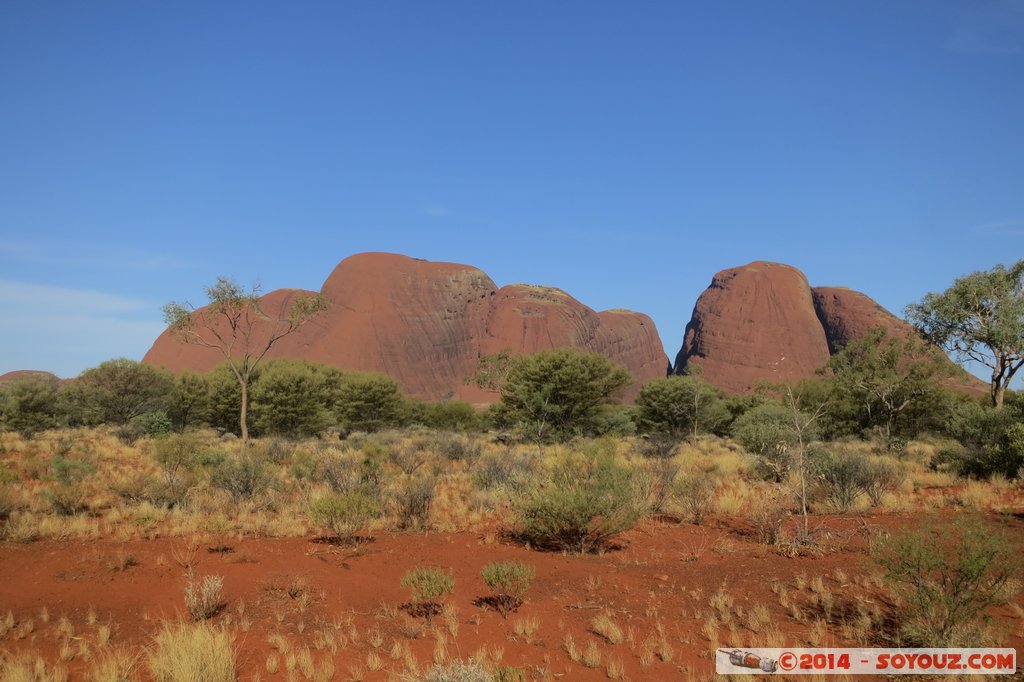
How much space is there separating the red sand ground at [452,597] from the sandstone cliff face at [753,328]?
101542mm

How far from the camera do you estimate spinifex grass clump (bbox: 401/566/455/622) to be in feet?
22.9

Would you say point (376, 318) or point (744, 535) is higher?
point (376, 318)

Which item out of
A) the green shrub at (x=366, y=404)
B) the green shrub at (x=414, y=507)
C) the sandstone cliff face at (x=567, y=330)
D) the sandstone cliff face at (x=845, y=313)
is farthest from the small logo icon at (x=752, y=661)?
the sandstone cliff face at (x=845, y=313)

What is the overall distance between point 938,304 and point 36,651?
103 feet

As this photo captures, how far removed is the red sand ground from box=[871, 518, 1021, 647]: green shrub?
474 millimetres

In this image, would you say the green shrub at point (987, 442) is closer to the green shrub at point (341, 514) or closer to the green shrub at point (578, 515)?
the green shrub at point (578, 515)

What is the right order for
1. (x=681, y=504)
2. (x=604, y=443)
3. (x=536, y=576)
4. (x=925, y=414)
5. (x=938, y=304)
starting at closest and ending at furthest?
(x=536, y=576), (x=681, y=504), (x=604, y=443), (x=938, y=304), (x=925, y=414)

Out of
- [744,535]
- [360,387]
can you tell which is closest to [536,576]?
[744,535]

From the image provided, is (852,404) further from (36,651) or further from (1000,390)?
(36,651)

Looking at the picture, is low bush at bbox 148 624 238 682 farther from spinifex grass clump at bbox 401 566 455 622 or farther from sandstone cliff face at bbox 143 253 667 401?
sandstone cliff face at bbox 143 253 667 401

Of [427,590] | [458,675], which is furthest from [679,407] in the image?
[458,675]

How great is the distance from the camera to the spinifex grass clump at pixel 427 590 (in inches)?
275

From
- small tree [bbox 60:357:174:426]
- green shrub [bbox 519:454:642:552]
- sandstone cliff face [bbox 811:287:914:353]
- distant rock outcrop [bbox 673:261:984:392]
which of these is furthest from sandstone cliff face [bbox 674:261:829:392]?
green shrub [bbox 519:454:642:552]

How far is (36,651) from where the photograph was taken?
561cm
